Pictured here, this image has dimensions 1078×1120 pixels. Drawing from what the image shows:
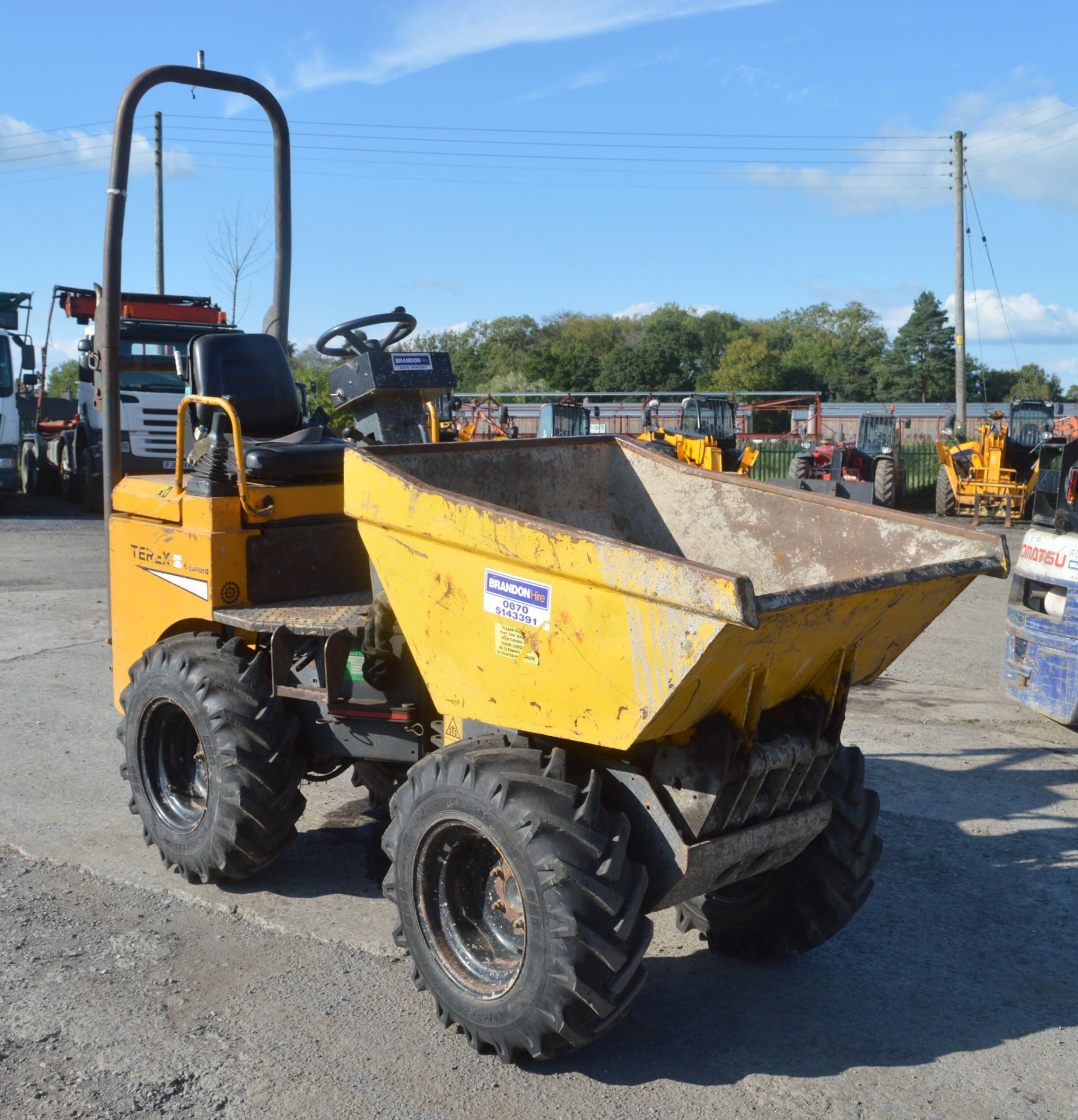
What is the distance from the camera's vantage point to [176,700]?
Answer: 4.46 m

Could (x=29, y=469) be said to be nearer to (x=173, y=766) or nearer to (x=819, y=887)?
(x=173, y=766)

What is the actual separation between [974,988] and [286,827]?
250cm

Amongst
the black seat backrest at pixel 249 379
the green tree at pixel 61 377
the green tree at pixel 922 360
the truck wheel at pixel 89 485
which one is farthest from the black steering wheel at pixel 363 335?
the green tree at pixel 922 360

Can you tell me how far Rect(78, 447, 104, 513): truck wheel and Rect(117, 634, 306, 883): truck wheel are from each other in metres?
14.6

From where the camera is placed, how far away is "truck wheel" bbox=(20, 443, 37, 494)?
21.5 m

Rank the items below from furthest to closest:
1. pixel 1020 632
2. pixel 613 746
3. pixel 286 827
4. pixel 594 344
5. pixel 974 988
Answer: pixel 594 344
pixel 1020 632
pixel 286 827
pixel 974 988
pixel 613 746

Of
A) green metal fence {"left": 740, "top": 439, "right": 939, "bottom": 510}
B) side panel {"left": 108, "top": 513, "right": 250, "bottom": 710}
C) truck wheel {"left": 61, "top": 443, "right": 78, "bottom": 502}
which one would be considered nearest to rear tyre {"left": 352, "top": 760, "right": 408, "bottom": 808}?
side panel {"left": 108, "top": 513, "right": 250, "bottom": 710}

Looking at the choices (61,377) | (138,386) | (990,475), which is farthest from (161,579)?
(61,377)

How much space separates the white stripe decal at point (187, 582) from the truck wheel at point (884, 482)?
1720 cm

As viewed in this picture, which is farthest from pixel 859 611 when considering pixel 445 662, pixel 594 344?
pixel 594 344

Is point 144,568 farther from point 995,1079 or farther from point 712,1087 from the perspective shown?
point 995,1079

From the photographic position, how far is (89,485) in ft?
61.9

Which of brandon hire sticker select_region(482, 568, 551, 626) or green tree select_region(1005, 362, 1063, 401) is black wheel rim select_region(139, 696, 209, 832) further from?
green tree select_region(1005, 362, 1063, 401)

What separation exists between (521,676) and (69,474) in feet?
60.4
